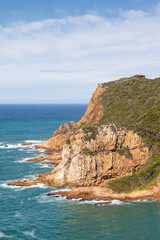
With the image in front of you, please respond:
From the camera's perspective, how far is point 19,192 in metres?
65.1

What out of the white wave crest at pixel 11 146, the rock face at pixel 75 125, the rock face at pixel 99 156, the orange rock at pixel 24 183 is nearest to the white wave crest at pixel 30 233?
the rock face at pixel 99 156

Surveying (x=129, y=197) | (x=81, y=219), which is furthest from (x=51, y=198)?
(x=129, y=197)

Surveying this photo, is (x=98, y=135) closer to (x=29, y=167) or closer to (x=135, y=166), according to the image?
(x=135, y=166)

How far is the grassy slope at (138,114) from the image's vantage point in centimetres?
6481

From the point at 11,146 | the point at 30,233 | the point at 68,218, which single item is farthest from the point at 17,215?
the point at 11,146

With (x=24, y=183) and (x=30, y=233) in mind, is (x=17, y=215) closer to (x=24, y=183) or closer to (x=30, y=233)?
(x=30, y=233)

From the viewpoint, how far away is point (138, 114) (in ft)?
312

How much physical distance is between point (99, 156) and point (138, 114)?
106 ft

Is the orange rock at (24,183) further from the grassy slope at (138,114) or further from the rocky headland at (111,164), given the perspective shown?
the grassy slope at (138,114)

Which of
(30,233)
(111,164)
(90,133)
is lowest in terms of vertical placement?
(30,233)

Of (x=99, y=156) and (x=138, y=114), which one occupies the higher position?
(x=138, y=114)

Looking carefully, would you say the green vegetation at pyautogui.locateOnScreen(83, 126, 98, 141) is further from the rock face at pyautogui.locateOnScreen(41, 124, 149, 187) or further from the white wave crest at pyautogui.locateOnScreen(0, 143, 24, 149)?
the white wave crest at pyautogui.locateOnScreen(0, 143, 24, 149)

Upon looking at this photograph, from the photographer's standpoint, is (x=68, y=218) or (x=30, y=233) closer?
(x=30, y=233)

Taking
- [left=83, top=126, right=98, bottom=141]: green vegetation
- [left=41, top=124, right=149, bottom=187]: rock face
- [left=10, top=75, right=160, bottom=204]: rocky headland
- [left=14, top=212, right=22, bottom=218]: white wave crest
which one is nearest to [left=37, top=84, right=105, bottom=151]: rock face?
[left=10, top=75, right=160, bottom=204]: rocky headland
